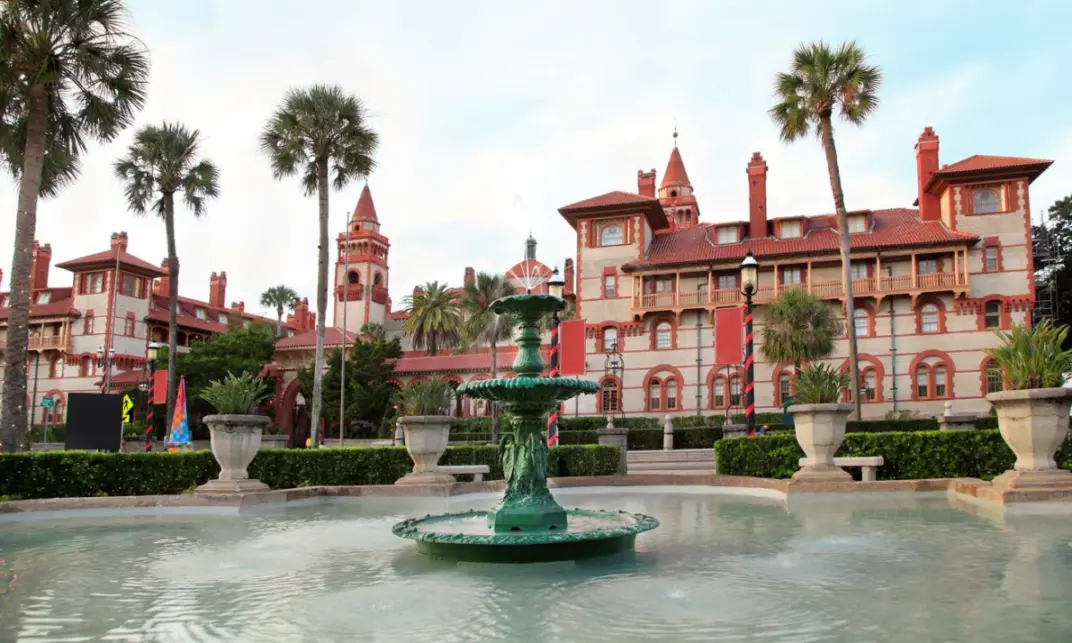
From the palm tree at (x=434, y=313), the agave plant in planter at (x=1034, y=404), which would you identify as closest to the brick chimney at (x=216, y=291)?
the palm tree at (x=434, y=313)

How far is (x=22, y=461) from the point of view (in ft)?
46.1

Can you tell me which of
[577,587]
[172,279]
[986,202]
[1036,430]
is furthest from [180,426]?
[986,202]

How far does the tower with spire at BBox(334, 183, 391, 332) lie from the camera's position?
77.7 m

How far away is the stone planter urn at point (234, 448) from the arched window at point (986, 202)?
4455 cm

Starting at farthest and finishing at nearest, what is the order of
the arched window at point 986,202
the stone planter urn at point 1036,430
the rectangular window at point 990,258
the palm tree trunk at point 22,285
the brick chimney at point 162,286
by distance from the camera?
the brick chimney at point 162,286, the arched window at point 986,202, the rectangular window at point 990,258, the palm tree trunk at point 22,285, the stone planter urn at point 1036,430

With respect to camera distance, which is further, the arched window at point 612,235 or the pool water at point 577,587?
the arched window at point 612,235

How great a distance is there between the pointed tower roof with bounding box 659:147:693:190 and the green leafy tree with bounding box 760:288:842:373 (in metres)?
41.2

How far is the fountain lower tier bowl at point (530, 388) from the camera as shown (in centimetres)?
816

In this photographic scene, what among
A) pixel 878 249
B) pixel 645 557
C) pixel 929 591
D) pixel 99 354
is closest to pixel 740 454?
pixel 645 557

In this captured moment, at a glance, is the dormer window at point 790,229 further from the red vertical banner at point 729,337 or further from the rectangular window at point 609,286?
the red vertical banner at point 729,337

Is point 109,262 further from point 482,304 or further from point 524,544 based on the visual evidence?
point 524,544

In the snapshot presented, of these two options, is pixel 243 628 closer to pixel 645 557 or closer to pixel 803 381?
pixel 645 557

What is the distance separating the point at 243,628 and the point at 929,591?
4.77m

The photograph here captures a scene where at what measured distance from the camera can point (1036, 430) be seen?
1020 cm
